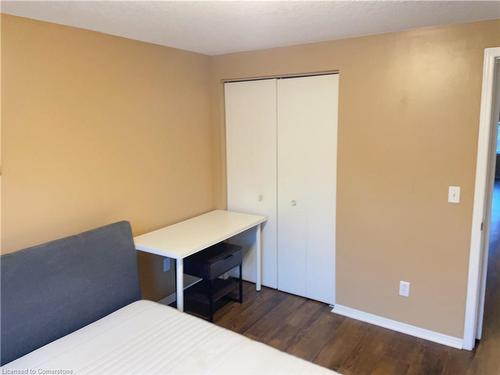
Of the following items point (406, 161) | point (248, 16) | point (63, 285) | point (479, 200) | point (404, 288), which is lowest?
point (404, 288)

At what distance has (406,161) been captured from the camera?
2.69 m

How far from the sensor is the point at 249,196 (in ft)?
11.8

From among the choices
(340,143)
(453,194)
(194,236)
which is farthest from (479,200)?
(194,236)

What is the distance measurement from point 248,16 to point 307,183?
59.7 inches

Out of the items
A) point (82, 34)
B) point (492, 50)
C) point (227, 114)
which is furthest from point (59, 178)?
point (492, 50)

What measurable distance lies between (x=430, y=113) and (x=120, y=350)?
2.38 metres

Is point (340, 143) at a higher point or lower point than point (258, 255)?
higher

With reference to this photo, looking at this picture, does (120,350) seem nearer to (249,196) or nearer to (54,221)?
(54,221)

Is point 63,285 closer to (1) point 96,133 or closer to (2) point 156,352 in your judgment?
(2) point 156,352

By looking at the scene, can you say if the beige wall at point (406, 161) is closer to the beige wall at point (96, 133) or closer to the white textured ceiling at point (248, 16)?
the white textured ceiling at point (248, 16)

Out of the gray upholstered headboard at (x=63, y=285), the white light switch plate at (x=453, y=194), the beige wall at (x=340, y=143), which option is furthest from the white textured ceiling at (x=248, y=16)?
the gray upholstered headboard at (x=63, y=285)

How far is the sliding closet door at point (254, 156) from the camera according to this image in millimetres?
3383

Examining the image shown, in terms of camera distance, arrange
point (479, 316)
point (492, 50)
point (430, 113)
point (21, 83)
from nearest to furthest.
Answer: point (21, 83) → point (492, 50) → point (430, 113) → point (479, 316)

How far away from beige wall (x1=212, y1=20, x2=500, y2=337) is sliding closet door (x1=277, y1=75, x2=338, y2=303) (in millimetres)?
121
